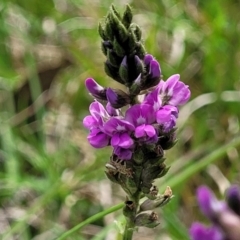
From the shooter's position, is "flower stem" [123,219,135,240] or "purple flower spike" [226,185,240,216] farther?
"flower stem" [123,219,135,240]

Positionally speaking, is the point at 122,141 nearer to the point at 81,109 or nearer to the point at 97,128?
A: the point at 97,128

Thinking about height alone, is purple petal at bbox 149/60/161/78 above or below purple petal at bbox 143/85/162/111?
above

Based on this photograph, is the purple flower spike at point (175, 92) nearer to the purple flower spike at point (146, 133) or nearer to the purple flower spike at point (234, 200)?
the purple flower spike at point (146, 133)

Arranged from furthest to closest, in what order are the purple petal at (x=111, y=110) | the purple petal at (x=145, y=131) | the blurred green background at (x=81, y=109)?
the blurred green background at (x=81, y=109) < the purple petal at (x=111, y=110) < the purple petal at (x=145, y=131)

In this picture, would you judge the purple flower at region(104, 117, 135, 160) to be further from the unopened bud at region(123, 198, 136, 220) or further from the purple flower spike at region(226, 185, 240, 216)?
the purple flower spike at region(226, 185, 240, 216)

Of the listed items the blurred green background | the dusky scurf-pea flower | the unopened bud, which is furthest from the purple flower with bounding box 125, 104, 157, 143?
the blurred green background

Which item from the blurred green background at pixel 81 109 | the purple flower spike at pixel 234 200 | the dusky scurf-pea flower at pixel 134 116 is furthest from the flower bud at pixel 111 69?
the blurred green background at pixel 81 109

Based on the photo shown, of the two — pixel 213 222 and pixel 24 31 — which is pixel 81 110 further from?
pixel 213 222

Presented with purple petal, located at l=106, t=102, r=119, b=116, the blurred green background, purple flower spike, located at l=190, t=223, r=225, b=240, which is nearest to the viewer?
purple flower spike, located at l=190, t=223, r=225, b=240
